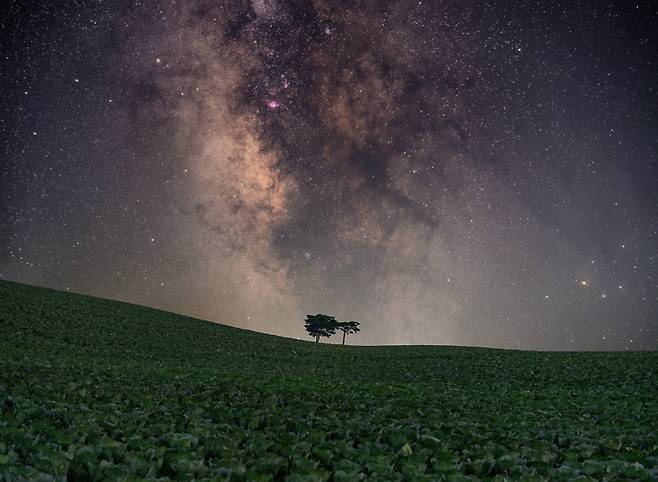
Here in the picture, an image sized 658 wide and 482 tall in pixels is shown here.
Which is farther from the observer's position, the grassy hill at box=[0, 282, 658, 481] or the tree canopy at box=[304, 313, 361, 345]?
the tree canopy at box=[304, 313, 361, 345]

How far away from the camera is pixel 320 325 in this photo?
268ft

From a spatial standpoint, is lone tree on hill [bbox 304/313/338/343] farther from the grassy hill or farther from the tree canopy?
the grassy hill

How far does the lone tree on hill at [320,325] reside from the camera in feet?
268

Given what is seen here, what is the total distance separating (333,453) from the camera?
22.4 feet

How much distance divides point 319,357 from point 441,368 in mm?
10900

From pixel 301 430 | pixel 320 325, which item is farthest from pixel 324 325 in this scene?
pixel 301 430

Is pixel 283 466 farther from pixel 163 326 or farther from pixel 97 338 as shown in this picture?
pixel 163 326

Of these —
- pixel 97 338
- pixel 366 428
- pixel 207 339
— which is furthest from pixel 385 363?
pixel 366 428

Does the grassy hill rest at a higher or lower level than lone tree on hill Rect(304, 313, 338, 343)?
lower

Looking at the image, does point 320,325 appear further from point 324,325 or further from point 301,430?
point 301,430

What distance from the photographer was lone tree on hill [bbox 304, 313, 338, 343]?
8162 centimetres

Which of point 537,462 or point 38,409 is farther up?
point 537,462

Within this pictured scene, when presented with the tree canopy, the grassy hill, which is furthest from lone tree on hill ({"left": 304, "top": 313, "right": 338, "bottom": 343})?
the grassy hill

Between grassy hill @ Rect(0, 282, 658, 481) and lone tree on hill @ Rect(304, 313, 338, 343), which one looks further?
lone tree on hill @ Rect(304, 313, 338, 343)
